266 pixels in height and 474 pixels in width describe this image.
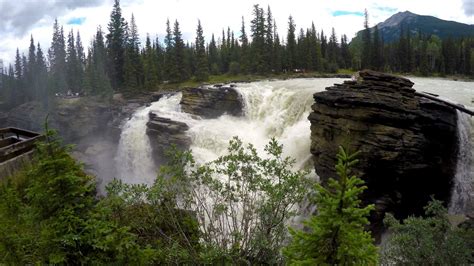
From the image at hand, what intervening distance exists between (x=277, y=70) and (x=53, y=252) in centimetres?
7408

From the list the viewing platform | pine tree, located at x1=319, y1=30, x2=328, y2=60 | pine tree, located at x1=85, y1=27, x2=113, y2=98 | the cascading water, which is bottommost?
the cascading water

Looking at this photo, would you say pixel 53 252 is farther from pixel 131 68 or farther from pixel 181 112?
pixel 131 68

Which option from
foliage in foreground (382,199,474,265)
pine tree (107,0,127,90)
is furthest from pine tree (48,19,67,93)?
foliage in foreground (382,199,474,265)

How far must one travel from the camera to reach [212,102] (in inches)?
1809

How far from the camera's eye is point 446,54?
3438 inches

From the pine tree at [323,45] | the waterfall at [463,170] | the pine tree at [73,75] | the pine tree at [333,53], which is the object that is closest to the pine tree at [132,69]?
the pine tree at [73,75]

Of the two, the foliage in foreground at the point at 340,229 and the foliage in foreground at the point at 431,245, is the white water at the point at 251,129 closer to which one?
the foliage in foreground at the point at 431,245

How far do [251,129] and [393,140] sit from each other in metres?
18.1

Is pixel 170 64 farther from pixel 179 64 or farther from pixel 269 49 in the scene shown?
pixel 269 49

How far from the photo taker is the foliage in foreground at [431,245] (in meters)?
11.7

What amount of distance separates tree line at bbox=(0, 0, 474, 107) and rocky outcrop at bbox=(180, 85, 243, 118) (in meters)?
22.3

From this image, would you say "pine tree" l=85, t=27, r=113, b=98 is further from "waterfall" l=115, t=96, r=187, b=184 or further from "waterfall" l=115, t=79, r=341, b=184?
"waterfall" l=115, t=96, r=187, b=184

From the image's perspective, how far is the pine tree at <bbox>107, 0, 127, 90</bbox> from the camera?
3071 inches

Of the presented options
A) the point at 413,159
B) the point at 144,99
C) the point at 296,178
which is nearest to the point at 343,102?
the point at 413,159
